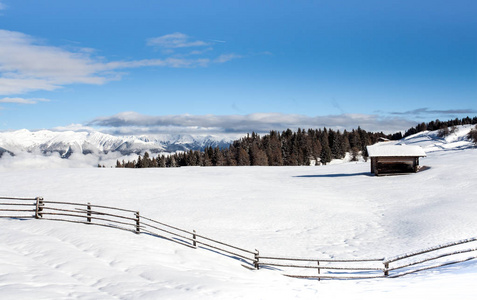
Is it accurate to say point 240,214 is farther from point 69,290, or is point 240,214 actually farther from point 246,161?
point 246,161

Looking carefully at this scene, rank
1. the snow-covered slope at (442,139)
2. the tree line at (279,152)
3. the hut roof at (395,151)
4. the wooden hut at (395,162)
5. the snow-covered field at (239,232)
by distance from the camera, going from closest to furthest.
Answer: the snow-covered field at (239,232) < the hut roof at (395,151) < the wooden hut at (395,162) < the tree line at (279,152) < the snow-covered slope at (442,139)

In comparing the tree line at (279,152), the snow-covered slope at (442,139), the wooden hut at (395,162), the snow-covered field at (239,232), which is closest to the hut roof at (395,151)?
the wooden hut at (395,162)

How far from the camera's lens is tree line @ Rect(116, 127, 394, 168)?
13025cm

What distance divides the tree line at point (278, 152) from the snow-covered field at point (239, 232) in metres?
71.6

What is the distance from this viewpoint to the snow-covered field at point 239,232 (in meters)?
12.9

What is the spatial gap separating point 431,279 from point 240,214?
19346 mm

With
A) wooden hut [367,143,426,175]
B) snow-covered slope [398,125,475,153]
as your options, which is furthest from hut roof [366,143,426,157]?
snow-covered slope [398,125,475,153]

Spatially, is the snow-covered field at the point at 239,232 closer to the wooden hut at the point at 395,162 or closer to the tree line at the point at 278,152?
the wooden hut at the point at 395,162

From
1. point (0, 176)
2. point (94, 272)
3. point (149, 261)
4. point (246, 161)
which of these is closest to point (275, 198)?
point (149, 261)

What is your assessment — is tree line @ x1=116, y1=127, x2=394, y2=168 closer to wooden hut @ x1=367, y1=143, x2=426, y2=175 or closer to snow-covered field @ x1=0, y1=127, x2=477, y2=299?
wooden hut @ x1=367, y1=143, x2=426, y2=175

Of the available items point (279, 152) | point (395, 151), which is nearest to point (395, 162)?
point (395, 151)

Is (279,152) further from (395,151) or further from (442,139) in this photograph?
(442,139)

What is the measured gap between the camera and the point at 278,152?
445 ft

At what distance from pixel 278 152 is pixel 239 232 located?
10946 centimetres
